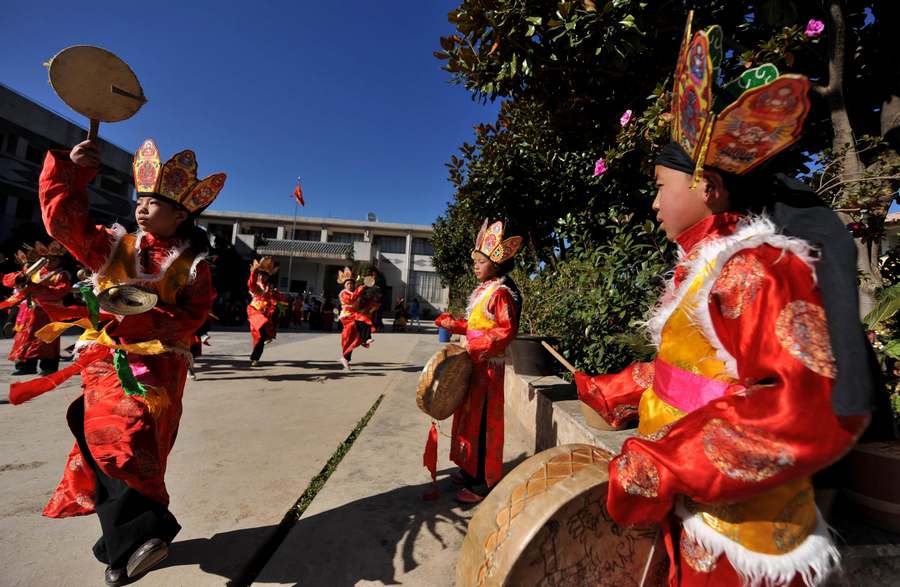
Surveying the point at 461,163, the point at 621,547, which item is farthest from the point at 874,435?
the point at 461,163

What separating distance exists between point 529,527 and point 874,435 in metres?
0.86

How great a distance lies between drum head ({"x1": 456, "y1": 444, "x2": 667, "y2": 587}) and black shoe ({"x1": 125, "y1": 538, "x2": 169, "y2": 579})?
138cm

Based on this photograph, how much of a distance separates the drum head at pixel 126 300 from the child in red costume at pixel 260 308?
611 centimetres

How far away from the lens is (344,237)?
1561 inches

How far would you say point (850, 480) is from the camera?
4.49 feet

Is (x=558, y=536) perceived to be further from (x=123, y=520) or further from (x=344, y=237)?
(x=344, y=237)

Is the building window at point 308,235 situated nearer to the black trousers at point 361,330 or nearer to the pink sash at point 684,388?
the black trousers at point 361,330

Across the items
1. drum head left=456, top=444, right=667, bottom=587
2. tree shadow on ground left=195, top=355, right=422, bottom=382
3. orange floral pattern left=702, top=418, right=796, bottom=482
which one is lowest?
tree shadow on ground left=195, top=355, right=422, bottom=382

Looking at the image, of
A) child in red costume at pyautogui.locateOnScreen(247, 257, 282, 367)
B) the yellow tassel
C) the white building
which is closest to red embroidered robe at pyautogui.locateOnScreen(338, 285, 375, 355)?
child in red costume at pyautogui.locateOnScreen(247, 257, 282, 367)

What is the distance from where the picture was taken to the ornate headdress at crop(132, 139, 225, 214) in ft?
6.75

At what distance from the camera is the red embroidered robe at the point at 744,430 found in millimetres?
723

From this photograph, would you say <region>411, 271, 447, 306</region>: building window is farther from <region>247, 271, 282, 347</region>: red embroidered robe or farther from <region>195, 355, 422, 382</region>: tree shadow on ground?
<region>247, 271, 282, 347</region>: red embroidered robe

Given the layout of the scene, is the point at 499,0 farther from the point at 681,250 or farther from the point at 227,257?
the point at 227,257

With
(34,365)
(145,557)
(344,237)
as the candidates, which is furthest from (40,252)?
(344,237)
